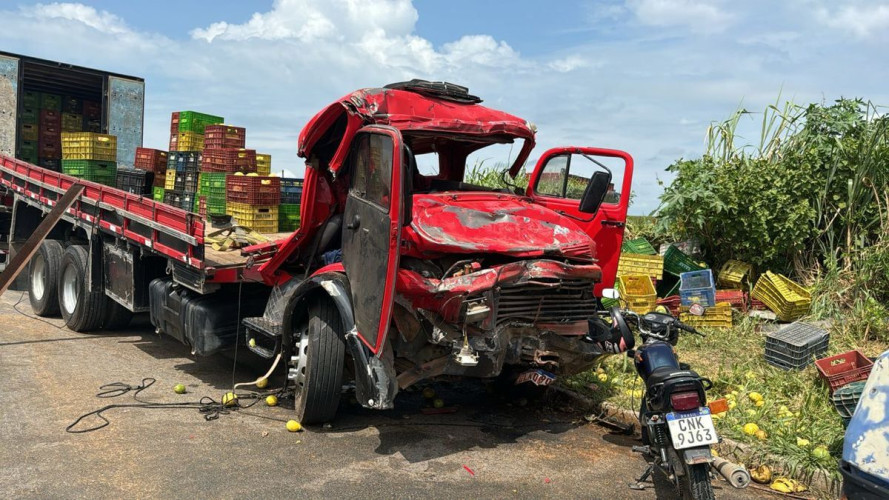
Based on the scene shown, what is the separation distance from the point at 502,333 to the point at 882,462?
7.35 feet

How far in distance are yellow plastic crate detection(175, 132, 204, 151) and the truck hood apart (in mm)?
10080

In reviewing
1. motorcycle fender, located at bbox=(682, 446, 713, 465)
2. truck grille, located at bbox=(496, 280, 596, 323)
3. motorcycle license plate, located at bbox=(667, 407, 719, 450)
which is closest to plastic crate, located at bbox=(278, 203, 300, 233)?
truck grille, located at bbox=(496, 280, 596, 323)

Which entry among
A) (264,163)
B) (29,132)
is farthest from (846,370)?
(29,132)

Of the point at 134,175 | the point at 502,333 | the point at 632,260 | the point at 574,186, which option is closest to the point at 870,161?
the point at 632,260

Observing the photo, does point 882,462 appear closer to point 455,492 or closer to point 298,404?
point 455,492

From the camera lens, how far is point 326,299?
550 centimetres

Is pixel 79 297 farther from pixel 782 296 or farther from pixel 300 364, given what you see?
pixel 782 296

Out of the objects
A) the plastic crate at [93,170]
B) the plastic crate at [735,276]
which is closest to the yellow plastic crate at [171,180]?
the plastic crate at [93,170]

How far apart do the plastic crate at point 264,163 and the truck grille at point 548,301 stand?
938cm

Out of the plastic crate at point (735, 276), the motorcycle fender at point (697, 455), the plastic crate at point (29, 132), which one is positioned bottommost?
the motorcycle fender at point (697, 455)

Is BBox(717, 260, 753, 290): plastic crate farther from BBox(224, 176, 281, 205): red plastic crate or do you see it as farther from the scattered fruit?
BBox(224, 176, 281, 205): red plastic crate

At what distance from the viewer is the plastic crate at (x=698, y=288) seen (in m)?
8.86

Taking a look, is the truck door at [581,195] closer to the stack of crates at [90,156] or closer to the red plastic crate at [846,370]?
the red plastic crate at [846,370]

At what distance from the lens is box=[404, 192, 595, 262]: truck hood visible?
15.5ft
